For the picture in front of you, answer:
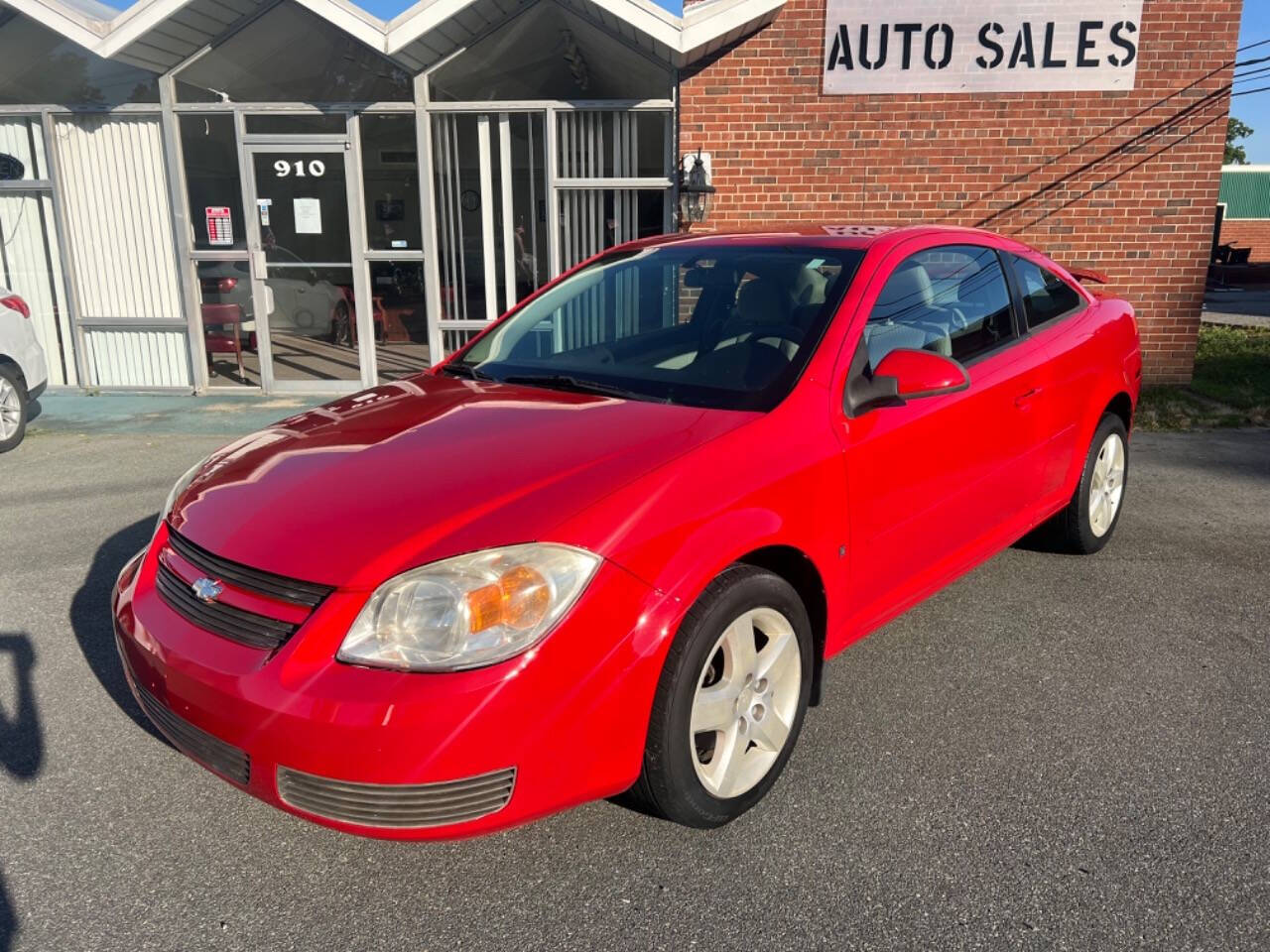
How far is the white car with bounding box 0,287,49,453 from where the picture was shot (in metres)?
7.39

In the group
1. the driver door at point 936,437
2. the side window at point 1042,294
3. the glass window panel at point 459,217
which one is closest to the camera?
the driver door at point 936,437

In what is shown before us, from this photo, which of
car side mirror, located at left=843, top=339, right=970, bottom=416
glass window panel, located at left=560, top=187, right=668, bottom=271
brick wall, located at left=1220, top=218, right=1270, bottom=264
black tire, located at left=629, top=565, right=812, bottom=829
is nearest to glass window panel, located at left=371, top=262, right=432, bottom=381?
glass window panel, located at left=560, top=187, right=668, bottom=271

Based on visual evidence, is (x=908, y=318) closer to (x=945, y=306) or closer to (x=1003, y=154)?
(x=945, y=306)

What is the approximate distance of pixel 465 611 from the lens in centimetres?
216

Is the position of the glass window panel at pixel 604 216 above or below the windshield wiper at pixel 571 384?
above

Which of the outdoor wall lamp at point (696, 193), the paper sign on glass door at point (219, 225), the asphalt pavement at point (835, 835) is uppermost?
the outdoor wall lamp at point (696, 193)

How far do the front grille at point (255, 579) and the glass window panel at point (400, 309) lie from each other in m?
7.45

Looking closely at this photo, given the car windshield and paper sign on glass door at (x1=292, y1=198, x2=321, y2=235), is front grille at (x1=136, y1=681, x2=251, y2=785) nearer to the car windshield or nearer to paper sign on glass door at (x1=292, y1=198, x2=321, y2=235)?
the car windshield

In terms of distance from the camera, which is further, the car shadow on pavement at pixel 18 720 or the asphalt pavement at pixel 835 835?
the car shadow on pavement at pixel 18 720

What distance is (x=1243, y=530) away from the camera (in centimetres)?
528

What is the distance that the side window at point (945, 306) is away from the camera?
10.9 feet

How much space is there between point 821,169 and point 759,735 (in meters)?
7.34

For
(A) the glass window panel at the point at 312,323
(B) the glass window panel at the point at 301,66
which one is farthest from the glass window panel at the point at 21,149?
(A) the glass window panel at the point at 312,323

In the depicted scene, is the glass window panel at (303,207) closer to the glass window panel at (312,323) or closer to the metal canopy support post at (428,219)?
the glass window panel at (312,323)
